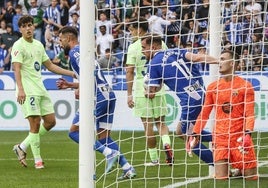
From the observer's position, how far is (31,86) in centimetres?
1345

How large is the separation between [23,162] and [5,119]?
25.2ft

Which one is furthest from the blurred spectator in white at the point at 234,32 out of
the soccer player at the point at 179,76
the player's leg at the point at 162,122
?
the player's leg at the point at 162,122

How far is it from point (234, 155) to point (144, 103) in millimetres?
3083

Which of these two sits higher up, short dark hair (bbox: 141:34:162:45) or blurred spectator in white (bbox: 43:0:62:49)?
blurred spectator in white (bbox: 43:0:62:49)

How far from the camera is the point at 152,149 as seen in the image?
44.0 feet

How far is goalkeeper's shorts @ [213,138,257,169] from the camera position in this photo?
1123 cm

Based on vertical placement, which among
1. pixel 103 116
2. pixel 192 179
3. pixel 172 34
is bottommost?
pixel 192 179

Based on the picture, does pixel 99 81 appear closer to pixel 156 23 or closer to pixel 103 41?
pixel 156 23

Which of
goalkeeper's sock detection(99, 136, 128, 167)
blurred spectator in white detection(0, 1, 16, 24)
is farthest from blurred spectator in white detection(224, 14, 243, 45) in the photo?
blurred spectator in white detection(0, 1, 16, 24)

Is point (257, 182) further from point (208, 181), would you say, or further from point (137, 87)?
point (137, 87)

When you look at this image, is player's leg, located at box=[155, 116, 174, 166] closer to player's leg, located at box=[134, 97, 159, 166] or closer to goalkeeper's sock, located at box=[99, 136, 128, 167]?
player's leg, located at box=[134, 97, 159, 166]

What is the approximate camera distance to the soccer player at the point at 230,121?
11164 mm

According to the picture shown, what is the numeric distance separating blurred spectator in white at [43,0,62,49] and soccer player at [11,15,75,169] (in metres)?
10.9

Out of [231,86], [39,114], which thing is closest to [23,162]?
[39,114]
